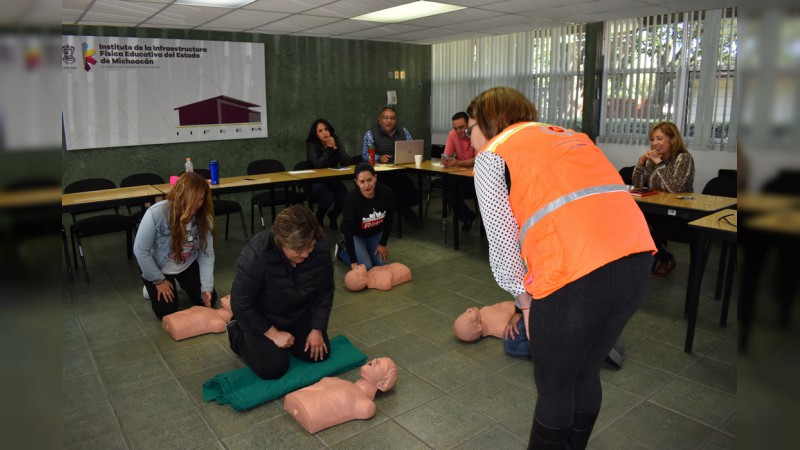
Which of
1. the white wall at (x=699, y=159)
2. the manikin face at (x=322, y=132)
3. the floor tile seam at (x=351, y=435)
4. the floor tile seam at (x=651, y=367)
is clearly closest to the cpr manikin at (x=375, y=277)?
the floor tile seam at (x=351, y=435)

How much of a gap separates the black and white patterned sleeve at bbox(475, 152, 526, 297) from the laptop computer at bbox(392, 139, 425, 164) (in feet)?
14.1

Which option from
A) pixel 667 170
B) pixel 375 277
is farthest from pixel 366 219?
pixel 667 170

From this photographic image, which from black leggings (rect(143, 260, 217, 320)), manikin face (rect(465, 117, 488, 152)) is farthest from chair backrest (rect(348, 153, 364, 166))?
manikin face (rect(465, 117, 488, 152))

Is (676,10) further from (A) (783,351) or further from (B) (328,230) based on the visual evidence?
(A) (783,351)

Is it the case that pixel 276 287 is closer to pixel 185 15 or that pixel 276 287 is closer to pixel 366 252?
pixel 366 252

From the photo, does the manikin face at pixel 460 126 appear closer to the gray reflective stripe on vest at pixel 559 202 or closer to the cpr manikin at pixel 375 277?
the cpr manikin at pixel 375 277

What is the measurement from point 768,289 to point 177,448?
8.16 feet

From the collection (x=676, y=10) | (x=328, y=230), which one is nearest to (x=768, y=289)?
(x=328, y=230)

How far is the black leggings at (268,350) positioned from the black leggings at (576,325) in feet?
4.85

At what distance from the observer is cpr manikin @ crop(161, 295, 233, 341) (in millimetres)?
3352

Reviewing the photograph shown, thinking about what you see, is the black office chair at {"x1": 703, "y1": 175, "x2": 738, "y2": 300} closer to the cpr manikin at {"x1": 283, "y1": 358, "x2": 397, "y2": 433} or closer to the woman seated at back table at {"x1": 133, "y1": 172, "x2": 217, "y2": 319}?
the cpr manikin at {"x1": 283, "y1": 358, "x2": 397, "y2": 433}

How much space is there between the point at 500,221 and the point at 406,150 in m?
4.47

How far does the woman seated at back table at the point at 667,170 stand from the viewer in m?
4.07

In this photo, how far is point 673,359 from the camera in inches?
118
